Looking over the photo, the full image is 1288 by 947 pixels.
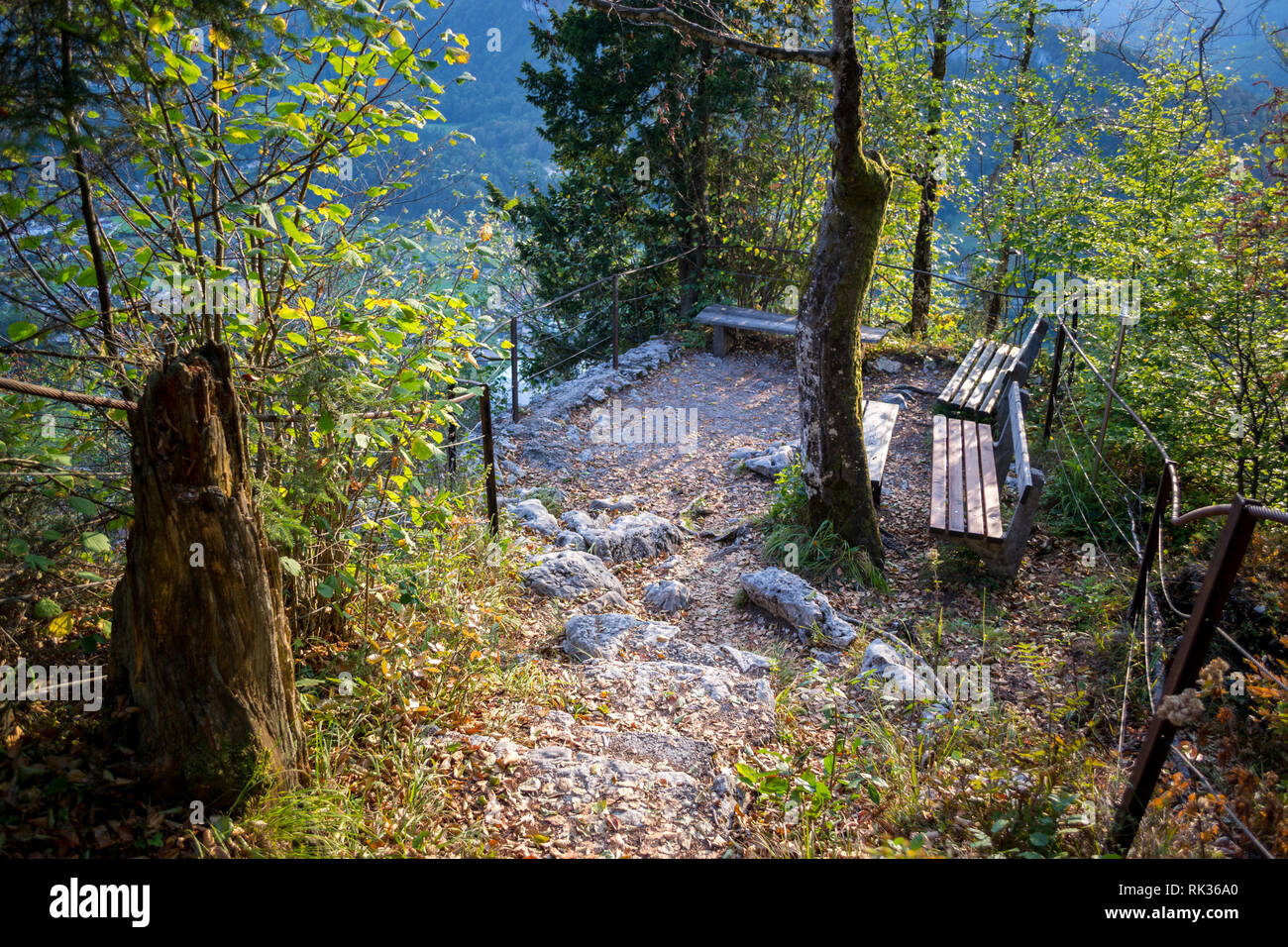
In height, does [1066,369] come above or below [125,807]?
above

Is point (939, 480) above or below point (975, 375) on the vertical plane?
below

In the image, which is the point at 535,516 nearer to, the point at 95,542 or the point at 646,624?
the point at 646,624

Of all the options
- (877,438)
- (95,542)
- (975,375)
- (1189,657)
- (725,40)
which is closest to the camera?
(1189,657)

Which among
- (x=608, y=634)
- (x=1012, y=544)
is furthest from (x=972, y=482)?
(x=608, y=634)

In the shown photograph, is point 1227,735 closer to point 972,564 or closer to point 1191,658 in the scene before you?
point 1191,658

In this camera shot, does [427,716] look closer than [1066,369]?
Yes

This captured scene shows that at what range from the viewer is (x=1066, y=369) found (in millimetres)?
7699

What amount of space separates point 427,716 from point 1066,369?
7.07 m

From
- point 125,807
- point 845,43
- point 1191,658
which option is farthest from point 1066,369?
point 125,807

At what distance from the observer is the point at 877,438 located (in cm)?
649

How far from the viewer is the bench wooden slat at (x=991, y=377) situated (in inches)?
269

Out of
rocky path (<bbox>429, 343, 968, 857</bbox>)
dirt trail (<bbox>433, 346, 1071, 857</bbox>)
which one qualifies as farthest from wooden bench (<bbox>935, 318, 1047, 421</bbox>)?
rocky path (<bbox>429, 343, 968, 857</bbox>)

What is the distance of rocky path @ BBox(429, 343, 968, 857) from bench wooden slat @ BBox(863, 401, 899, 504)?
57cm

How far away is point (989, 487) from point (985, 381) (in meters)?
2.23
